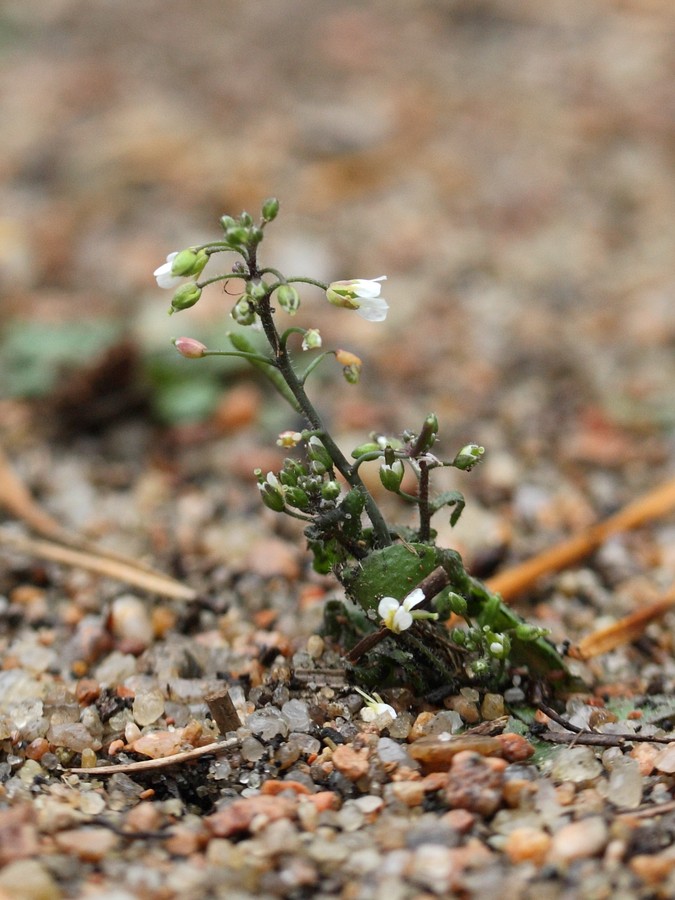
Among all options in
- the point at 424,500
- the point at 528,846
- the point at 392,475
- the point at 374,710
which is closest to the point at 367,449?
the point at 392,475

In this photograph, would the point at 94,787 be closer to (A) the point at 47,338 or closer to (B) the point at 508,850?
(B) the point at 508,850

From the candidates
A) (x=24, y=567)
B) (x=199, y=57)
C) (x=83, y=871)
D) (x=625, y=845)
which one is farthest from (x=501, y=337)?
(x=199, y=57)

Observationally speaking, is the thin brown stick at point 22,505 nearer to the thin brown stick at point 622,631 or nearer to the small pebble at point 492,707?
the small pebble at point 492,707

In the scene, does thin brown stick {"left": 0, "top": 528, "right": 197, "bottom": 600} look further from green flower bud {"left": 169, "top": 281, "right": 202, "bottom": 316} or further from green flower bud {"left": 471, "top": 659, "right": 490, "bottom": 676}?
green flower bud {"left": 169, "top": 281, "right": 202, "bottom": 316}

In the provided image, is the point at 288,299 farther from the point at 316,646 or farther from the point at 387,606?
the point at 316,646

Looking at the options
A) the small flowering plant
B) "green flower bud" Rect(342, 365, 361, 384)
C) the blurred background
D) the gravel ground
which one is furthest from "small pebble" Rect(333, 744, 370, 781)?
the blurred background

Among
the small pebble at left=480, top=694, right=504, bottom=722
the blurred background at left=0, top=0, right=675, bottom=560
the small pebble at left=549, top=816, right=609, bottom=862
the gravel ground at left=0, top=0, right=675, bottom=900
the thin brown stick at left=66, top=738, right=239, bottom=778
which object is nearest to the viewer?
the small pebble at left=549, top=816, right=609, bottom=862

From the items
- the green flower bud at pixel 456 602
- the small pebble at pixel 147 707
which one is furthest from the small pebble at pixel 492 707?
the small pebble at pixel 147 707

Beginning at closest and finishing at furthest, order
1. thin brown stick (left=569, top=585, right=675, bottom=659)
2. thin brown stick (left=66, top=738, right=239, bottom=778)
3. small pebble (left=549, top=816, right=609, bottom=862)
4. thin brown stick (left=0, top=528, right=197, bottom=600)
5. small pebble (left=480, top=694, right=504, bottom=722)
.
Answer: small pebble (left=549, top=816, right=609, bottom=862) < thin brown stick (left=66, top=738, right=239, bottom=778) < small pebble (left=480, top=694, right=504, bottom=722) < thin brown stick (left=569, top=585, right=675, bottom=659) < thin brown stick (left=0, top=528, right=197, bottom=600)
